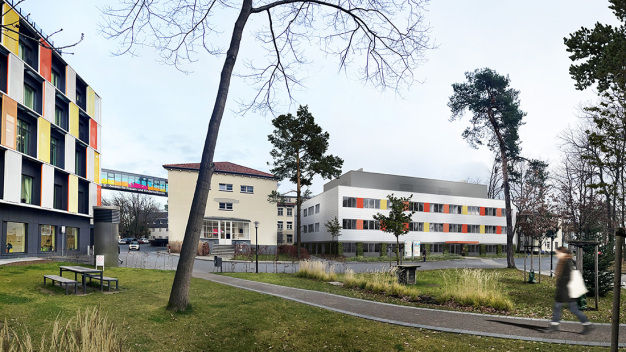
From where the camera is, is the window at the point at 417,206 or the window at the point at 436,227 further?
the window at the point at 436,227

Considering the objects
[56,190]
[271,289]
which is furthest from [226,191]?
[271,289]

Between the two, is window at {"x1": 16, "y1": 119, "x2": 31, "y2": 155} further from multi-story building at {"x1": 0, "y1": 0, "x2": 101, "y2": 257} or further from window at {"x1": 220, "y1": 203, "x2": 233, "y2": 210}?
window at {"x1": 220, "y1": 203, "x2": 233, "y2": 210}

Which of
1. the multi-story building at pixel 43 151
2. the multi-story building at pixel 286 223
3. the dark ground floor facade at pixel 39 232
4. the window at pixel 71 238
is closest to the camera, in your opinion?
the multi-story building at pixel 43 151

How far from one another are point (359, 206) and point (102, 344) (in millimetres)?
47978

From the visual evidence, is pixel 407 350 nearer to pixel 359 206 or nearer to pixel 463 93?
pixel 463 93

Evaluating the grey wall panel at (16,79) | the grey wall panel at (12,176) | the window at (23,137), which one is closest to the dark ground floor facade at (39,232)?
the grey wall panel at (12,176)

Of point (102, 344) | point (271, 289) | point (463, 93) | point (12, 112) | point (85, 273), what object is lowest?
point (271, 289)

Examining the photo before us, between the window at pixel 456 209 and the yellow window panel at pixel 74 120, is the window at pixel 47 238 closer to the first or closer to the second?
the yellow window panel at pixel 74 120

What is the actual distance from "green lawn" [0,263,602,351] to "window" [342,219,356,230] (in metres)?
38.9

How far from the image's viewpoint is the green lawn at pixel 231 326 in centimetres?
736

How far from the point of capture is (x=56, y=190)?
32.4m

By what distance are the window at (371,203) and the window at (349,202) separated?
1622 mm

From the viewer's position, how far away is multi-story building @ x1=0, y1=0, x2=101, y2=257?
24891mm

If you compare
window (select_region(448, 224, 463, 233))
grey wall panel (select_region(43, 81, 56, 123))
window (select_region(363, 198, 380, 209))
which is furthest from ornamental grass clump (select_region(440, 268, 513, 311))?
window (select_region(448, 224, 463, 233))
